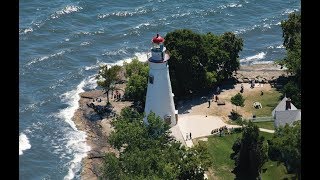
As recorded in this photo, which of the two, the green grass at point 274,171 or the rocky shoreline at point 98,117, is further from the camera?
the rocky shoreline at point 98,117

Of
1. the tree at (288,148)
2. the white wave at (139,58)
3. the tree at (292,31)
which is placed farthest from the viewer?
the white wave at (139,58)

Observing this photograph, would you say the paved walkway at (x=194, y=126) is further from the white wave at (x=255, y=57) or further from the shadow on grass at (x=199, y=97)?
the white wave at (x=255, y=57)

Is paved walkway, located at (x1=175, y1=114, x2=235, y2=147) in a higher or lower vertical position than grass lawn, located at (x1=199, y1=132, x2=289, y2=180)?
higher

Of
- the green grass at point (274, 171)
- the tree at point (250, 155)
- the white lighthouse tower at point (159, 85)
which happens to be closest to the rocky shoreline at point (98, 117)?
the white lighthouse tower at point (159, 85)

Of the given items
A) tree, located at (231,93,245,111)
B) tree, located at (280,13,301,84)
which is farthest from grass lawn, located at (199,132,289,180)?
tree, located at (280,13,301,84)

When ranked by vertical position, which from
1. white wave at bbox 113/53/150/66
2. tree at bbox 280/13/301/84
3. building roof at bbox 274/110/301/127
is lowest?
building roof at bbox 274/110/301/127

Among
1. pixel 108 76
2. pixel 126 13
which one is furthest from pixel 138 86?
pixel 126 13

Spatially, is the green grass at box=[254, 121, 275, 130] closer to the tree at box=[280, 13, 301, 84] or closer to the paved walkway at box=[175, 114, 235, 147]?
the paved walkway at box=[175, 114, 235, 147]
